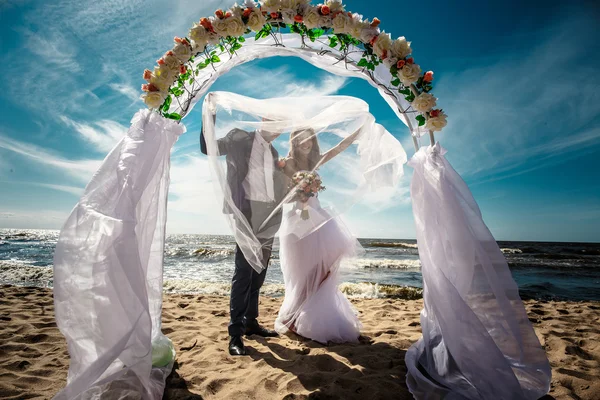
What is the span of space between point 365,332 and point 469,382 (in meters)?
1.61

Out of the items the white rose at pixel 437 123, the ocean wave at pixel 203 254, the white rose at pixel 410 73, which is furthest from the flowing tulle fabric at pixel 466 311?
the ocean wave at pixel 203 254

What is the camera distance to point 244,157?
2703 mm

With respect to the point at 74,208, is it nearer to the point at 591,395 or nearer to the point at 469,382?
the point at 469,382

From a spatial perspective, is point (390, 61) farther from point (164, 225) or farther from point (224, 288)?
point (224, 288)

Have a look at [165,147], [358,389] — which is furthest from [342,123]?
[358,389]

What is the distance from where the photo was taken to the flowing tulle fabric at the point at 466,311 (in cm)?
185

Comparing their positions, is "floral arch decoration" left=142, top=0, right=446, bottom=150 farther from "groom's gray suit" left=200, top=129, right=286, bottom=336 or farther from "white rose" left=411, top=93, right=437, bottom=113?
"groom's gray suit" left=200, top=129, right=286, bottom=336

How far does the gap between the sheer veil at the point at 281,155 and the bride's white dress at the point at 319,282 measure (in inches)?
12.8

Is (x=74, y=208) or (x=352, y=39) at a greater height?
(x=352, y=39)

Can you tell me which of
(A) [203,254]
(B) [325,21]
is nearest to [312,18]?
(B) [325,21]

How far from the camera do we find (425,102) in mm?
2414

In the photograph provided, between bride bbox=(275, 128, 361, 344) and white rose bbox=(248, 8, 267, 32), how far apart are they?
100 centimetres

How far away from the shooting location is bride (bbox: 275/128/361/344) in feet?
9.82

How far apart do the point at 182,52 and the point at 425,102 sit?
2.03 metres
